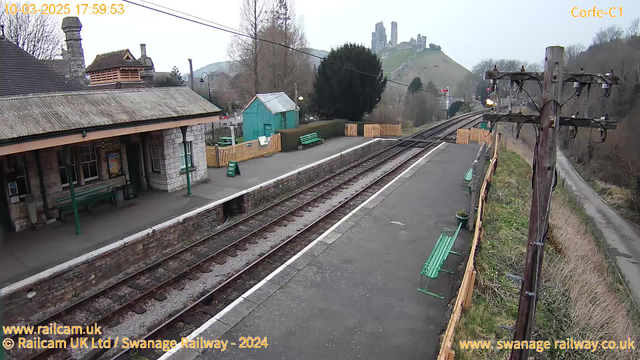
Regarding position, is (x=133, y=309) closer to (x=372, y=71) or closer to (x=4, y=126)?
(x=4, y=126)

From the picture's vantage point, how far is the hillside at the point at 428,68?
121650 millimetres

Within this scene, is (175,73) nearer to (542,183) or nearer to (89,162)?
(89,162)

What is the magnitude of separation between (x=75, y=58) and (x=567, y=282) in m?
19.7

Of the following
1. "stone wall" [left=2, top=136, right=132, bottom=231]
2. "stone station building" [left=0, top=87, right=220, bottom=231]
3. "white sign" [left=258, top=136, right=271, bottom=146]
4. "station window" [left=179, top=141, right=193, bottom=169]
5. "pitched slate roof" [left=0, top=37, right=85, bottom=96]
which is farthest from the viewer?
"white sign" [left=258, top=136, right=271, bottom=146]

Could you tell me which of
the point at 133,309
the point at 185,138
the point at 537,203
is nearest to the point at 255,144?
the point at 185,138

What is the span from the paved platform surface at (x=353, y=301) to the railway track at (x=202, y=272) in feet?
3.84

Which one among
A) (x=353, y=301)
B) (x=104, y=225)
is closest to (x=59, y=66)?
(x=104, y=225)

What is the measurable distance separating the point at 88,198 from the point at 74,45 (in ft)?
28.5

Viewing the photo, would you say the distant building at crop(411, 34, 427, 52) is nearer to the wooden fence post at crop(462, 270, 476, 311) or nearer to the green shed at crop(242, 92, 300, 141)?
the green shed at crop(242, 92, 300, 141)

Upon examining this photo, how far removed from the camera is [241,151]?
20156 mm

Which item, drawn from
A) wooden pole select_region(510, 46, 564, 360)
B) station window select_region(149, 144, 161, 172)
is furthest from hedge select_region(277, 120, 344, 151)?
wooden pole select_region(510, 46, 564, 360)

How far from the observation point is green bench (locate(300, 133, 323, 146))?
24.4 metres

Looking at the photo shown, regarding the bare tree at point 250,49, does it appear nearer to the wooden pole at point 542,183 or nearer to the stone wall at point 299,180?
the stone wall at point 299,180

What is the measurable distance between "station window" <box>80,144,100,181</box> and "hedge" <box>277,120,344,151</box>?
38.0 feet
